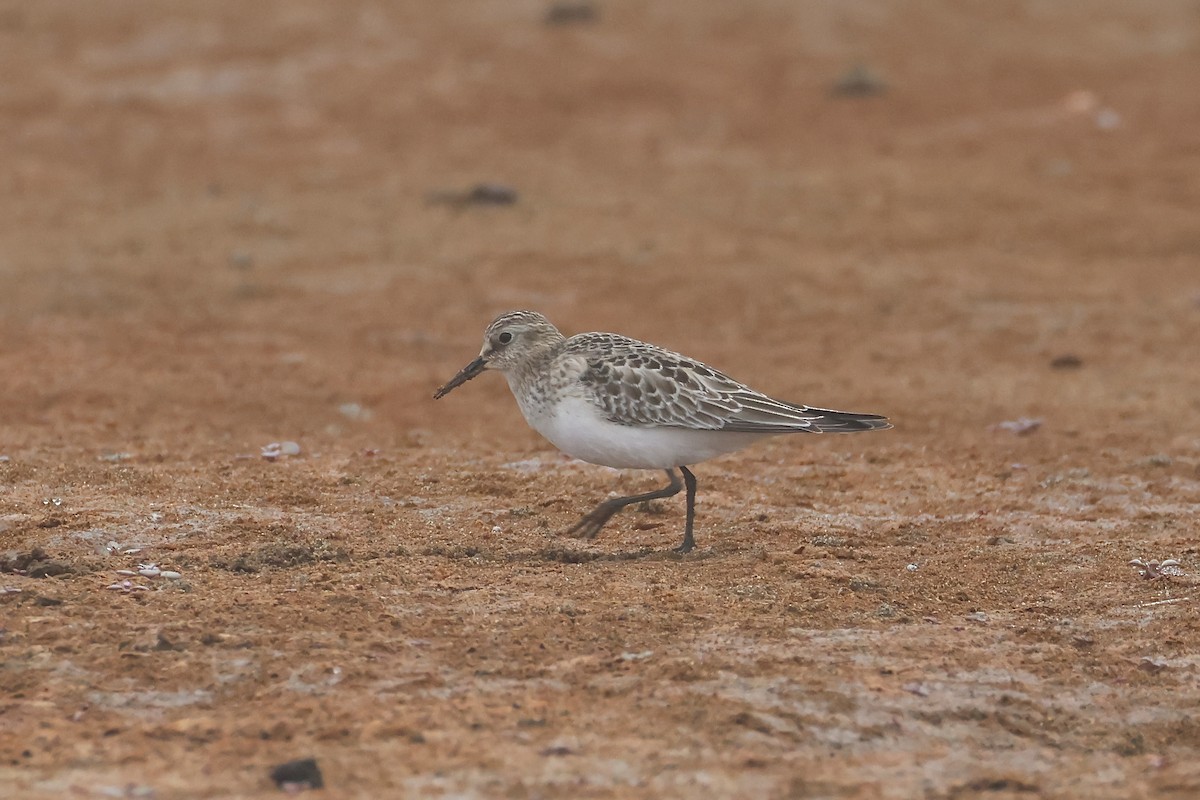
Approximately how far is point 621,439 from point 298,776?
294cm

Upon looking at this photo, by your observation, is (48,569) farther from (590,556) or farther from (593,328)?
(593,328)

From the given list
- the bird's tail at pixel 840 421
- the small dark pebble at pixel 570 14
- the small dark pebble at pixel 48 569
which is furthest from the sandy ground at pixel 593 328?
the bird's tail at pixel 840 421

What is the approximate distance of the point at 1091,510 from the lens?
8.79 meters

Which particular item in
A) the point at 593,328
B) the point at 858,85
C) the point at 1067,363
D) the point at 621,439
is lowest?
the point at 1067,363

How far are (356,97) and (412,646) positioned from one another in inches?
649

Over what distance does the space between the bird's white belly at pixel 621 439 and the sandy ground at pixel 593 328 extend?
0.46 m

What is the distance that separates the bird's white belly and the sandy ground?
0.46 m

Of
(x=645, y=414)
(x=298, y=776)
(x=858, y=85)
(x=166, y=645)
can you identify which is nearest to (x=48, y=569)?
(x=166, y=645)

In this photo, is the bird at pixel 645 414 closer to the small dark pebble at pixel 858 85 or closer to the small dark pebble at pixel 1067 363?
Result: the small dark pebble at pixel 1067 363

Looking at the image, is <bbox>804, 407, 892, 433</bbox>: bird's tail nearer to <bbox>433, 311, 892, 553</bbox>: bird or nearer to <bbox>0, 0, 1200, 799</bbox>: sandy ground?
<bbox>433, 311, 892, 553</bbox>: bird

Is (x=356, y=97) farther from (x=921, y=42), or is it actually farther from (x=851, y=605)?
(x=851, y=605)

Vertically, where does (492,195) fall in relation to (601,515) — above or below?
above

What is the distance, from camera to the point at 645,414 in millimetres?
7672

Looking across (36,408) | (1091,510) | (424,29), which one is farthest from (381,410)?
(424,29)
